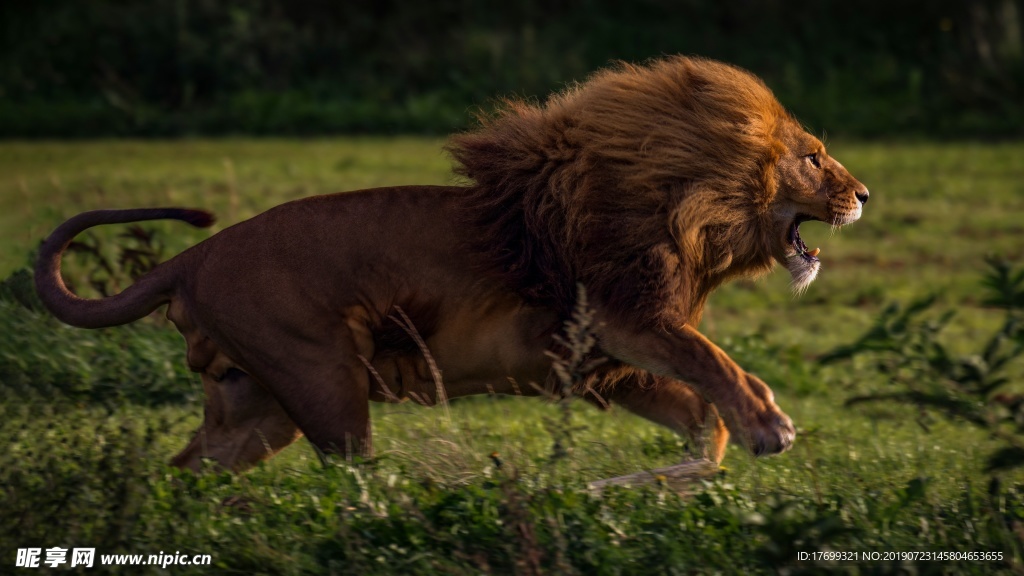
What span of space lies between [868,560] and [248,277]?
217cm

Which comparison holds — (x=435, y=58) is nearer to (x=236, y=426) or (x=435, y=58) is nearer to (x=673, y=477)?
(x=236, y=426)

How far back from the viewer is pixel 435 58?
16562 millimetres

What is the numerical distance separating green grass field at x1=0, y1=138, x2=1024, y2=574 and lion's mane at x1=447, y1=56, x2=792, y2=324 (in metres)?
0.46

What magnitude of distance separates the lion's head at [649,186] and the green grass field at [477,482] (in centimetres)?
46

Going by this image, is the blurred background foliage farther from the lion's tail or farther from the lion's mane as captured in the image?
the lion's tail

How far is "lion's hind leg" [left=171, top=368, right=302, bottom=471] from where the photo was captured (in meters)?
4.80

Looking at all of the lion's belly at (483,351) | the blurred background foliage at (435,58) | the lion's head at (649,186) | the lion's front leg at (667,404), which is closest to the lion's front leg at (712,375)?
the lion's head at (649,186)

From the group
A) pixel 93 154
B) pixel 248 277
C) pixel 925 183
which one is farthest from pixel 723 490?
pixel 93 154

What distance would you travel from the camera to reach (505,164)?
4766 mm

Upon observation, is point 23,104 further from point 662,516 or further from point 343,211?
point 662,516

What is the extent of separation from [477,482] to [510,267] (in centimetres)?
80

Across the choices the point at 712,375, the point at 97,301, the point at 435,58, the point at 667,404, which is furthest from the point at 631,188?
the point at 435,58

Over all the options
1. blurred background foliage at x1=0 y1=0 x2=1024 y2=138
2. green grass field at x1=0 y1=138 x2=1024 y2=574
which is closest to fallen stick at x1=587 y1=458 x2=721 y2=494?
green grass field at x1=0 y1=138 x2=1024 y2=574

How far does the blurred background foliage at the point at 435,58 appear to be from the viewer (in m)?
15.3
